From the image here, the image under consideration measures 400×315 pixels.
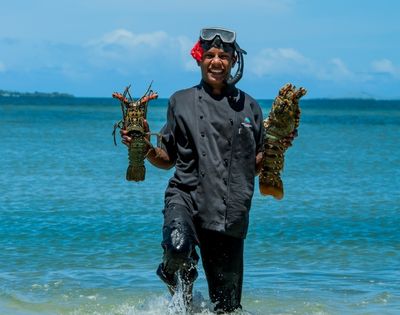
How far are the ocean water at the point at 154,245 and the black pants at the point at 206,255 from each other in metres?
0.24

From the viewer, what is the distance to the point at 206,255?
653 cm

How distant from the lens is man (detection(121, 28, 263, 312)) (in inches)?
248

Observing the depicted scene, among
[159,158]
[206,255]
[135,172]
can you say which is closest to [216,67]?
[159,158]

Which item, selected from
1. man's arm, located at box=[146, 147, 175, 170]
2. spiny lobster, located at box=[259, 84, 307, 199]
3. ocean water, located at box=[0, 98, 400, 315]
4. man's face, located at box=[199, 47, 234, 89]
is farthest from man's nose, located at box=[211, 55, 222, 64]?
ocean water, located at box=[0, 98, 400, 315]

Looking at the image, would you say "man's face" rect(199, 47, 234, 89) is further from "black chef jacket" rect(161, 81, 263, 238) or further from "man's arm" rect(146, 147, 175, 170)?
"man's arm" rect(146, 147, 175, 170)

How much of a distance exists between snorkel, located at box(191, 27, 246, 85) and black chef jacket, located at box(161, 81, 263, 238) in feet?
0.53

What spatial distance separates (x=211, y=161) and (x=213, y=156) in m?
0.03

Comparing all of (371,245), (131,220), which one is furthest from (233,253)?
(131,220)

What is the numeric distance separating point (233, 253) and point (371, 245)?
6628 millimetres

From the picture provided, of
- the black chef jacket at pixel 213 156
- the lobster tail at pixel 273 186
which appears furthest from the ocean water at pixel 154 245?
the lobster tail at pixel 273 186

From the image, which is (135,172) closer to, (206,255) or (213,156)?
(213,156)

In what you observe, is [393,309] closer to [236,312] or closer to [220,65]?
[236,312]

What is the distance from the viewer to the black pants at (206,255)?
6.13 meters

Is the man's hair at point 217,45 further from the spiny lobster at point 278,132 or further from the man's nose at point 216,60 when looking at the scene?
the spiny lobster at point 278,132
